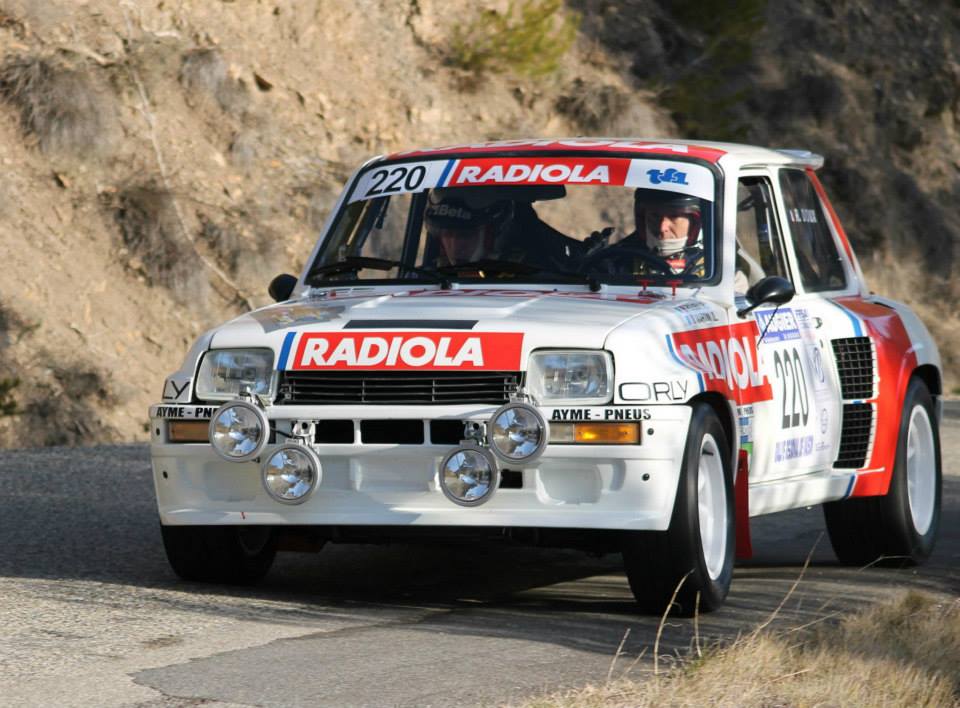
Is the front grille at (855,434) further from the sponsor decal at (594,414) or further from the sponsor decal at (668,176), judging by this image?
the sponsor decal at (594,414)

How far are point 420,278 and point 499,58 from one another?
1624cm

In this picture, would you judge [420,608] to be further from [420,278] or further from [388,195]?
[388,195]

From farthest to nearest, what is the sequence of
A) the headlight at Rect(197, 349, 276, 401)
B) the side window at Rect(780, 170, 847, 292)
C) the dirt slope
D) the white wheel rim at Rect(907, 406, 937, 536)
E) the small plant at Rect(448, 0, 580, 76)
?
the small plant at Rect(448, 0, 580, 76) → the dirt slope → the white wheel rim at Rect(907, 406, 937, 536) → the side window at Rect(780, 170, 847, 292) → the headlight at Rect(197, 349, 276, 401)

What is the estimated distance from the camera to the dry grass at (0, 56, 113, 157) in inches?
720

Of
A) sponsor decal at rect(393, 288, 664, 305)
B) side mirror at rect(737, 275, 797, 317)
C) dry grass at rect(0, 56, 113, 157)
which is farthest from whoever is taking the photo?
dry grass at rect(0, 56, 113, 157)

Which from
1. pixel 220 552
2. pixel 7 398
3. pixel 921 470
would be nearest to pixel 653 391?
pixel 220 552

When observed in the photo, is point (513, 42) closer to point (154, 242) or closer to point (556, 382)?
point (154, 242)

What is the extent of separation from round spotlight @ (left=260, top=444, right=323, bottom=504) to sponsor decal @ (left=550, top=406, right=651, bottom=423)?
0.88m

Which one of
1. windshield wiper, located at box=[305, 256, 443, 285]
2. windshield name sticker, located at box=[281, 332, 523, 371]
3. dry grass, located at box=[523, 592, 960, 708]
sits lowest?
dry grass, located at box=[523, 592, 960, 708]

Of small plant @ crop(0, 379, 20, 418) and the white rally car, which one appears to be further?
small plant @ crop(0, 379, 20, 418)

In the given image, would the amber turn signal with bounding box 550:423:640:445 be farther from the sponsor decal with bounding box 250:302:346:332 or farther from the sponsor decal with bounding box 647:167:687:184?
the sponsor decal with bounding box 647:167:687:184

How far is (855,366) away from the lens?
27.5 ft

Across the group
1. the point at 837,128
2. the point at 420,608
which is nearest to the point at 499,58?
the point at 837,128

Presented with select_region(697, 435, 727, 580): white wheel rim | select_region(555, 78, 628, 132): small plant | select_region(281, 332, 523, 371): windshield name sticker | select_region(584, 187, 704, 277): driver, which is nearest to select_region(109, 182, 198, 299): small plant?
select_region(555, 78, 628, 132): small plant
